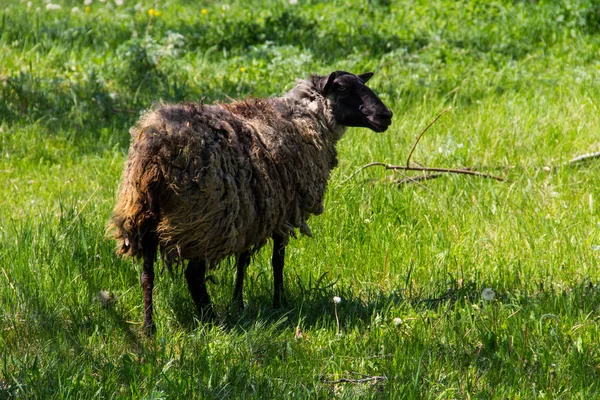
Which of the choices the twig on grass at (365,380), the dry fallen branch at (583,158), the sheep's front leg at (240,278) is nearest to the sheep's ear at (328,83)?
the sheep's front leg at (240,278)

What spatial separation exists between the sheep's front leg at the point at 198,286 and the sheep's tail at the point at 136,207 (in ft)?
1.04

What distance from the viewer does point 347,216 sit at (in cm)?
614

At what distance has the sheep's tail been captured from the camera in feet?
14.2

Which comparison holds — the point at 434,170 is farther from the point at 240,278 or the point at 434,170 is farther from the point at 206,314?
the point at 206,314

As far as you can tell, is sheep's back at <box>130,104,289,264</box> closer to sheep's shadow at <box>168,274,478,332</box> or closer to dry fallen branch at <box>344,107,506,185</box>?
sheep's shadow at <box>168,274,478,332</box>

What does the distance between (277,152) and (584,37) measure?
21.5 ft

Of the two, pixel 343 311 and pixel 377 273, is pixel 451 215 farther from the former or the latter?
pixel 343 311

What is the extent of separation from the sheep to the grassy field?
429 millimetres

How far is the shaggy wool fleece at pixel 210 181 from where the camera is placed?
4336 mm


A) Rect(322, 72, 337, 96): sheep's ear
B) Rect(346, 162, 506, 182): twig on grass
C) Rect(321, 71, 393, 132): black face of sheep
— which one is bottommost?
Rect(346, 162, 506, 182): twig on grass

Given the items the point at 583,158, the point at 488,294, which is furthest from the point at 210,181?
the point at 583,158

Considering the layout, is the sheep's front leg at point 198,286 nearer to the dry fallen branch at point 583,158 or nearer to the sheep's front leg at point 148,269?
the sheep's front leg at point 148,269

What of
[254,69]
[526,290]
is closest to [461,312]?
[526,290]

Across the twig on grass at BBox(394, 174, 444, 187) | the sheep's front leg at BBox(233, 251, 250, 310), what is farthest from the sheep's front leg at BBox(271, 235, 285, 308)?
the twig on grass at BBox(394, 174, 444, 187)
